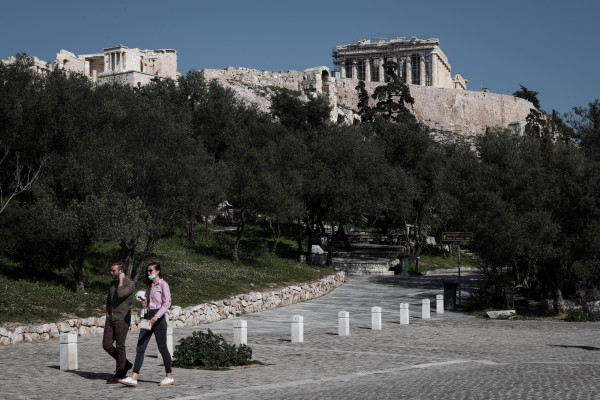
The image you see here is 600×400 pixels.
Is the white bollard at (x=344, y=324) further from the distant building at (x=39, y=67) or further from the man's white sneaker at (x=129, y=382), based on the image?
the distant building at (x=39, y=67)

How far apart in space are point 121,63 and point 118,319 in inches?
3845

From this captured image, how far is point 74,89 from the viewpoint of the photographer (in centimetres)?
3016

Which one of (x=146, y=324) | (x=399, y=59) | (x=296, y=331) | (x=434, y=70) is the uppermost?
(x=399, y=59)

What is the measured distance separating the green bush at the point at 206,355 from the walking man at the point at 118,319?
2.25 metres

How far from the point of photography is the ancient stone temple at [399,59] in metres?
148

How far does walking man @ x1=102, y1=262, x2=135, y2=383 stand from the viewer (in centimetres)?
1205

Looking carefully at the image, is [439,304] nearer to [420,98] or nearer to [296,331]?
[296,331]

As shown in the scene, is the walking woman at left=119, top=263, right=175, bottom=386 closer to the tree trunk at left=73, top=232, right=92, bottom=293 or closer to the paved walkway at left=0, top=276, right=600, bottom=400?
the paved walkway at left=0, top=276, right=600, bottom=400

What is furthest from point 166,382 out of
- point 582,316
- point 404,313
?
point 582,316

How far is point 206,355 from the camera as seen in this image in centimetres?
1429

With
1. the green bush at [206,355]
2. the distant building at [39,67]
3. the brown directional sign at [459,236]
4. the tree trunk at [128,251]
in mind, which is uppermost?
the distant building at [39,67]

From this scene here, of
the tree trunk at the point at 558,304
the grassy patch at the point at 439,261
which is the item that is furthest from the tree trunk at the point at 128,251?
the grassy patch at the point at 439,261

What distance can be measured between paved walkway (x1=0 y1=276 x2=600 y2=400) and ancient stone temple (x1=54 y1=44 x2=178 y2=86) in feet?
269

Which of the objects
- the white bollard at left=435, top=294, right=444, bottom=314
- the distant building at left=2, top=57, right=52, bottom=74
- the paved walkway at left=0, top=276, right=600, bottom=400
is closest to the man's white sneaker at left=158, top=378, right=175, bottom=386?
the paved walkway at left=0, top=276, right=600, bottom=400
